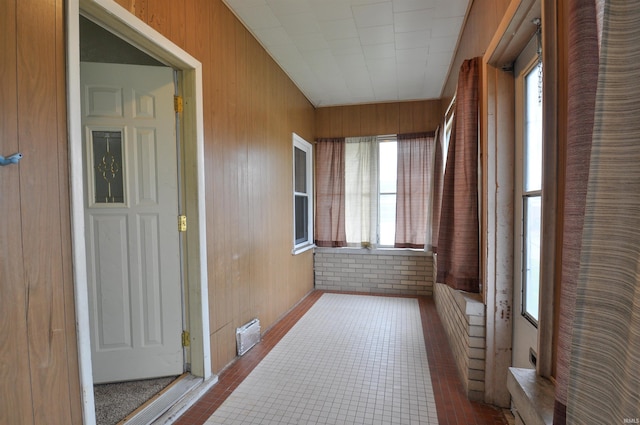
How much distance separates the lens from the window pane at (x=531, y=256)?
1.59m

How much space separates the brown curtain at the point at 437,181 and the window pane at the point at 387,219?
23.2 inches

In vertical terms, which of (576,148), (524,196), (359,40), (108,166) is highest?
(359,40)

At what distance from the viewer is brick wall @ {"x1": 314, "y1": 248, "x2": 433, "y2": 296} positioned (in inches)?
172

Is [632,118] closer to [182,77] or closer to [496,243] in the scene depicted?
[496,243]

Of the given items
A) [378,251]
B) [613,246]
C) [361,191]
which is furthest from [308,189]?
[613,246]

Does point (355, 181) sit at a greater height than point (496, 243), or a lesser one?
greater

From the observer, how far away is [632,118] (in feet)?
1.86

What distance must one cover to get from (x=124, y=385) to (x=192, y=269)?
90 centimetres

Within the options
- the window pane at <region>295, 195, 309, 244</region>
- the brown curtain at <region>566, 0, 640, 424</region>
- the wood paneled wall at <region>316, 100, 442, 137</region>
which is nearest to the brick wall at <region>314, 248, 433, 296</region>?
the window pane at <region>295, 195, 309, 244</region>

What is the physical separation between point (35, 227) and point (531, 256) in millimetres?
2315

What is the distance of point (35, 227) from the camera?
113cm

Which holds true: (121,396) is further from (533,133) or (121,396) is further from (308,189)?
(308,189)

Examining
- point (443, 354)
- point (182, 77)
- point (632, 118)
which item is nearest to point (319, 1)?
point (182, 77)

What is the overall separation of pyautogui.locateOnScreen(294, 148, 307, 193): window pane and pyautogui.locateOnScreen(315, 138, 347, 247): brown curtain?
247 millimetres
